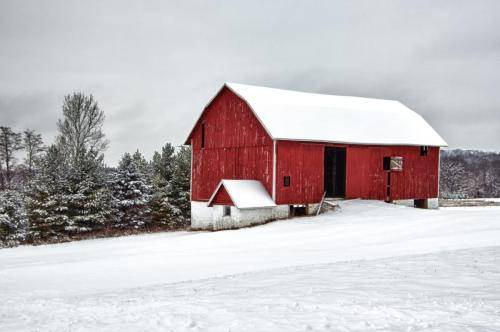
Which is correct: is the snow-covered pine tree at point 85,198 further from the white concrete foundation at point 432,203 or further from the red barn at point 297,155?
the white concrete foundation at point 432,203

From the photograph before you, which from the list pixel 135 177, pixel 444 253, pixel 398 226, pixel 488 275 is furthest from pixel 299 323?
pixel 135 177

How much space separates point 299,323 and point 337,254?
30.8 ft

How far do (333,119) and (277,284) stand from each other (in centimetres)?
2431

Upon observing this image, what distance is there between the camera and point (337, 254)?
17.6 metres

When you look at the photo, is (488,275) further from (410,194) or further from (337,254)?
(410,194)

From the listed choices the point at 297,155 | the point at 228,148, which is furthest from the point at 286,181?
the point at 228,148

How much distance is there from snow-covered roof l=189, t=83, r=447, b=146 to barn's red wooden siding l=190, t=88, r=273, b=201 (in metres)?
0.99

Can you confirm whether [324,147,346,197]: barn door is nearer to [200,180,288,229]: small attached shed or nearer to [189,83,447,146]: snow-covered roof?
[189,83,447,146]: snow-covered roof

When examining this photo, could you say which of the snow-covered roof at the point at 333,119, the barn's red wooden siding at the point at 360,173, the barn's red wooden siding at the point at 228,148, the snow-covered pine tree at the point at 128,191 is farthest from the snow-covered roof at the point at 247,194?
the snow-covered pine tree at the point at 128,191

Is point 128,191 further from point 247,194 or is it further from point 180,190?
point 247,194

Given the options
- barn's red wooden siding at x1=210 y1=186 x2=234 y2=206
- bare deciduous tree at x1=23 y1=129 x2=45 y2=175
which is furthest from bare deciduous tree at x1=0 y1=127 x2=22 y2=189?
barn's red wooden siding at x1=210 y1=186 x2=234 y2=206

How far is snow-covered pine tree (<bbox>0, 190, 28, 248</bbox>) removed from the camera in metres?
37.7

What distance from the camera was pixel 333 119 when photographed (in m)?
35.1

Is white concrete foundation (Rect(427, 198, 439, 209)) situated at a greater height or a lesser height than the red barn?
lesser
